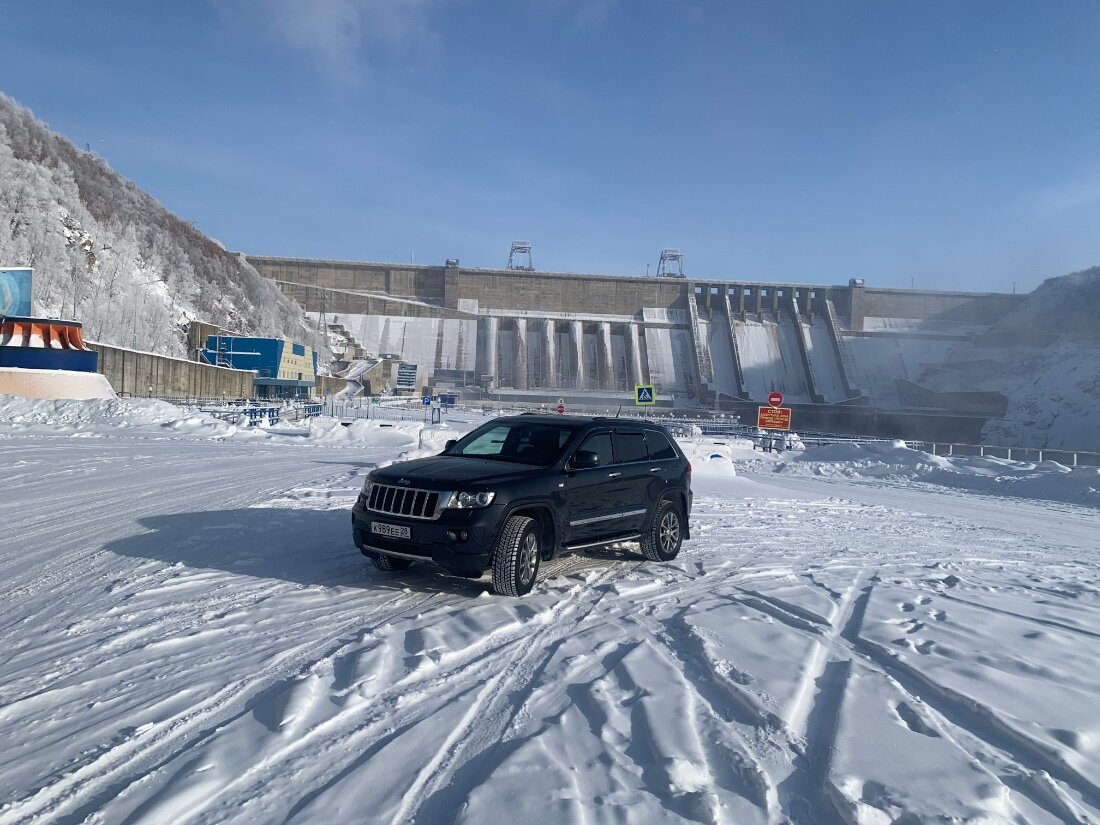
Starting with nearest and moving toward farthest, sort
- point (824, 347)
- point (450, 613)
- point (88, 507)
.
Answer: point (450, 613)
point (88, 507)
point (824, 347)

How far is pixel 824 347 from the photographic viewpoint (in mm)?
95438

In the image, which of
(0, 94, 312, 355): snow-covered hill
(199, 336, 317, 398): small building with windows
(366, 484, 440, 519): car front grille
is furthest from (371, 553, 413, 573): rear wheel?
(199, 336, 317, 398): small building with windows

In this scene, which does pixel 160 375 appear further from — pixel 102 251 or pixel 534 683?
pixel 534 683

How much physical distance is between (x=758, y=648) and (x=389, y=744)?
284 cm

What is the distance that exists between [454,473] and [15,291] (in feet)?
118

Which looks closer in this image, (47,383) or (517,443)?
(517,443)

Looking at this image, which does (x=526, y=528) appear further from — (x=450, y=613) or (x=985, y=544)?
(x=985, y=544)

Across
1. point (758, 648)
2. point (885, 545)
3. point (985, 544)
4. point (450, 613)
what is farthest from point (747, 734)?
point (985, 544)

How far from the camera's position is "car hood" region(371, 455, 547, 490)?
20.8 feet

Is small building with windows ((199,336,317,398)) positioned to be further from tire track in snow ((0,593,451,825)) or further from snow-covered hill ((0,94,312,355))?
tire track in snow ((0,593,451,825))

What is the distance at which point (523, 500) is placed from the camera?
6512 mm

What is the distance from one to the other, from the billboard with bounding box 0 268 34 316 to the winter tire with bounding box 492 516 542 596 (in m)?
35.8

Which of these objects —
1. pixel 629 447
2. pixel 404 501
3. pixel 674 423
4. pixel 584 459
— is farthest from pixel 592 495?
pixel 674 423

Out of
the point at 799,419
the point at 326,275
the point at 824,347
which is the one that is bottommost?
the point at 799,419
